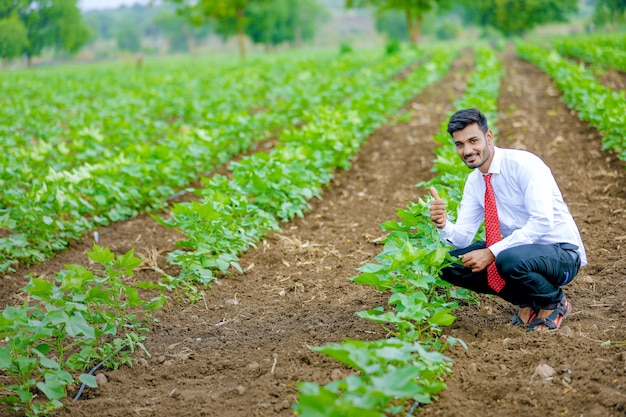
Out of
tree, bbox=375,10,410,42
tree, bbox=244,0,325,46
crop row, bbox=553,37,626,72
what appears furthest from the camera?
tree, bbox=375,10,410,42

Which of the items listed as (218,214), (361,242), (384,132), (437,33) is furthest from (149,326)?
(437,33)

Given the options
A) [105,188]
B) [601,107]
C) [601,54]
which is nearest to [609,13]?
[601,54]

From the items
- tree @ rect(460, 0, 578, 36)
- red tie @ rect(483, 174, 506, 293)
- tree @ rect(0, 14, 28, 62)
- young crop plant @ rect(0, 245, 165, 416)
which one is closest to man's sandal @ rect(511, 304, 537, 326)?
red tie @ rect(483, 174, 506, 293)

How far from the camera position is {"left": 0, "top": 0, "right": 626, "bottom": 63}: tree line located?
8578 millimetres

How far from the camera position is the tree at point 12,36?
313 inches

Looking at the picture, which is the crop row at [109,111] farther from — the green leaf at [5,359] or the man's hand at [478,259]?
the man's hand at [478,259]

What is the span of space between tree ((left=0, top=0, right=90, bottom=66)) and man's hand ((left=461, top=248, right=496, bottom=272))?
7.11 metres

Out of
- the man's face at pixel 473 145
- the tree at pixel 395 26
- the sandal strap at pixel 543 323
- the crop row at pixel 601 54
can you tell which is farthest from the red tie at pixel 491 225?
the tree at pixel 395 26

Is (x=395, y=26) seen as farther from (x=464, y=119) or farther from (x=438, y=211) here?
(x=438, y=211)

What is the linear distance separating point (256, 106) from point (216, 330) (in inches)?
446

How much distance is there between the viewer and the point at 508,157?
140 inches

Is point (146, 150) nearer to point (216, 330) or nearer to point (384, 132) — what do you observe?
point (216, 330)

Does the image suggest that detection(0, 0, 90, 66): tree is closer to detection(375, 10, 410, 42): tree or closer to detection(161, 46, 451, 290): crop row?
detection(161, 46, 451, 290): crop row

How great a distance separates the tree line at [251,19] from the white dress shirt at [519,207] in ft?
21.6
